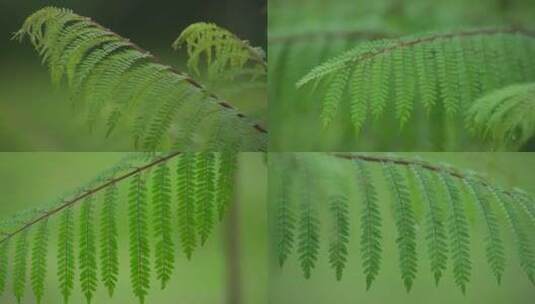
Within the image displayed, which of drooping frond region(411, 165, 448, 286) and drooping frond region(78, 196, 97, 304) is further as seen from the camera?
drooping frond region(78, 196, 97, 304)

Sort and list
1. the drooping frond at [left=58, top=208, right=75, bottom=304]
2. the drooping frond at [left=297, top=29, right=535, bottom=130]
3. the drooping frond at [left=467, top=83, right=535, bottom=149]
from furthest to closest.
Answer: the drooping frond at [left=58, top=208, right=75, bottom=304] → the drooping frond at [left=297, top=29, right=535, bottom=130] → the drooping frond at [left=467, top=83, right=535, bottom=149]

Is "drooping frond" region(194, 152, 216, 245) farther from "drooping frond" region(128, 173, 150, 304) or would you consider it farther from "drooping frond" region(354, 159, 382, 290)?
"drooping frond" region(354, 159, 382, 290)

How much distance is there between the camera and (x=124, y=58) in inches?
86.0

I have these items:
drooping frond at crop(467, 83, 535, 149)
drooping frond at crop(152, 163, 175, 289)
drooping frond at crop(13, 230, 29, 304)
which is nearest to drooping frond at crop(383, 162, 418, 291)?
drooping frond at crop(467, 83, 535, 149)

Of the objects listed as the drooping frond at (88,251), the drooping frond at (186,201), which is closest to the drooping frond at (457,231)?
the drooping frond at (186,201)

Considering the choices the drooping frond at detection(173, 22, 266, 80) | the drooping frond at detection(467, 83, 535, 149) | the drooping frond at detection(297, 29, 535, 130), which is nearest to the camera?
the drooping frond at detection(467, 83, 535, 149)

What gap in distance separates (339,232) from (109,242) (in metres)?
0.65

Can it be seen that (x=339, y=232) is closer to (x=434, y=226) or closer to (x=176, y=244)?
(x=434, y=226)

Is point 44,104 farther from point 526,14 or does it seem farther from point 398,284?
point 526,14

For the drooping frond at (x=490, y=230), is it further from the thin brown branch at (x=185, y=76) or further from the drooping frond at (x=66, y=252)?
the drooping frond at (x=66, y=252)

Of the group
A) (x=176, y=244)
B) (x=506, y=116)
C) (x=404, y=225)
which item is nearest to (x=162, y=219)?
(x=176, y=244)

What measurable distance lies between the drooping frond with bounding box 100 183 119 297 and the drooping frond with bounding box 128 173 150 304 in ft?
0.15

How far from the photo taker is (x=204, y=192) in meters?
2.13

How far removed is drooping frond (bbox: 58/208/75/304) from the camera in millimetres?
2154
